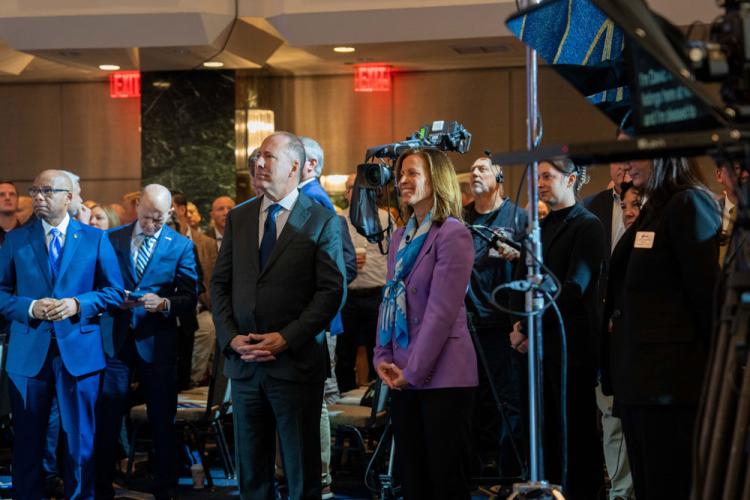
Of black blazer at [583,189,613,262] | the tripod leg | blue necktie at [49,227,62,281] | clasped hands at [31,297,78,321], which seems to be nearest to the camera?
the tripod leg

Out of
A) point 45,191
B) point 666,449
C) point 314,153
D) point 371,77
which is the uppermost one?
point 371,77

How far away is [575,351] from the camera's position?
13.3 ft

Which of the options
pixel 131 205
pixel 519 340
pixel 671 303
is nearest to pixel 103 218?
pixel 131 205

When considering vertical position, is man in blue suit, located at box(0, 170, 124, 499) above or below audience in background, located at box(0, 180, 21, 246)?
below

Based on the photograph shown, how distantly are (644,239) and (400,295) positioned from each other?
1.11 meters

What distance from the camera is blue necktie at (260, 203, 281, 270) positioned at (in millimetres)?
4270

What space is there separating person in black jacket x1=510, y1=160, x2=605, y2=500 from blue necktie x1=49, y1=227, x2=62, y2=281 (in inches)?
86.1

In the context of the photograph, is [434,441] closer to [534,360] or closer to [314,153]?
[534,360]

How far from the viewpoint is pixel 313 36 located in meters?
8.04

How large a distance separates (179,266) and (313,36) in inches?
127

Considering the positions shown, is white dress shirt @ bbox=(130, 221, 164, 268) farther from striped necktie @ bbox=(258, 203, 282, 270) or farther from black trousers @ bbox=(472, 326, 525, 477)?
black trousers @ bbox=(472, 326, 525, 477)

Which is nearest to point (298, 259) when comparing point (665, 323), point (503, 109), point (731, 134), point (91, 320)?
point (91, 320)

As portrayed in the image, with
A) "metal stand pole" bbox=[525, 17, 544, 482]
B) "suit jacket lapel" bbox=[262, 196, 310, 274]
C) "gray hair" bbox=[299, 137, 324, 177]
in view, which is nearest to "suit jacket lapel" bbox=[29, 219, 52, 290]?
"suit jacket lapel" bbox=[262, 196, 310, 274]

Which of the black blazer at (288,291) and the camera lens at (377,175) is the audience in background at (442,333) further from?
the camera lens at (377,175)
